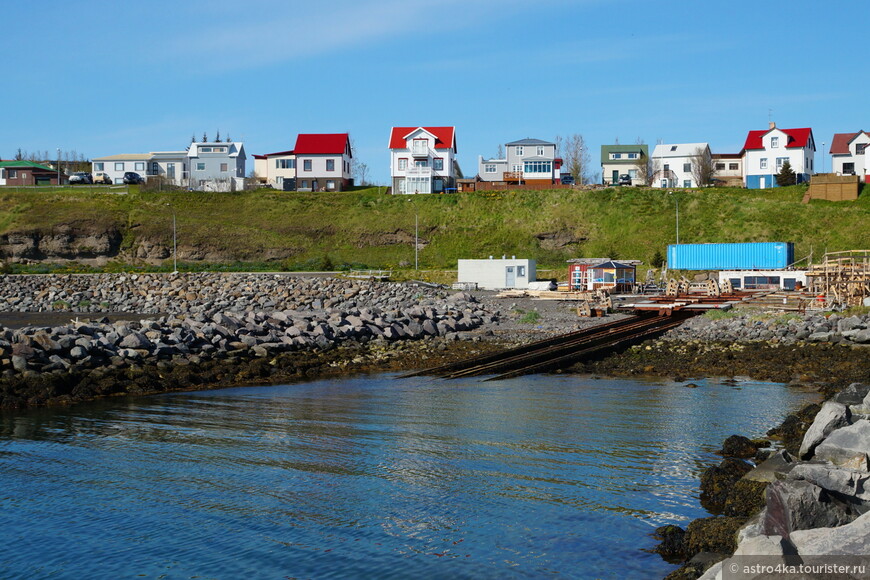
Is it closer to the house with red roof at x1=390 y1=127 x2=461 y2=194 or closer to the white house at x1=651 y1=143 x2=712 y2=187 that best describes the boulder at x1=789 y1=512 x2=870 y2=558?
the house with red roof at x1=390 y1=127 x2=461 y2=194

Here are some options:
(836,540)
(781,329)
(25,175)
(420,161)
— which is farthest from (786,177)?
(25,175)

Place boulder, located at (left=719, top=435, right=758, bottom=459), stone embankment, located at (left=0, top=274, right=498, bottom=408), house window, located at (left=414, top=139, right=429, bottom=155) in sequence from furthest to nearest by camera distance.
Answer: house window, located at (left=414, top=139, right=429, bottom=155), stone embankment, located at (left=0, top=274, right=498, bottom=408), boulder, located at (left=719, top=435, right=758, bottom=459)

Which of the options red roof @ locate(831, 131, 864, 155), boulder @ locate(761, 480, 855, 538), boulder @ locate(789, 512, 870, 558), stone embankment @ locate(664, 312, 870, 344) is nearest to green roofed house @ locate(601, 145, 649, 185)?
red roof @ locate(831, 131, 864, 155)

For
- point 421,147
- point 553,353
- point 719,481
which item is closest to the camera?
point 719,481

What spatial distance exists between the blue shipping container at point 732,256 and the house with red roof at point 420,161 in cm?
3659

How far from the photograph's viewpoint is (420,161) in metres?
93.5

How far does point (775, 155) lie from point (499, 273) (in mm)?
51356

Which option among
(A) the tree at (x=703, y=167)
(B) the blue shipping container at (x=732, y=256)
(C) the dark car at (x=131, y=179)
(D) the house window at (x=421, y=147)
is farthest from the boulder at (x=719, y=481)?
(C) the dark car at (x=131, y=179)

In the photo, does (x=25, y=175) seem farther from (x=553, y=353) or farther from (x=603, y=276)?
(x=553, y=353)

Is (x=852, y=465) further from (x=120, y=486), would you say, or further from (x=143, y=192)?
(x=143, y=192)

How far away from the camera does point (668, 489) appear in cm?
1202

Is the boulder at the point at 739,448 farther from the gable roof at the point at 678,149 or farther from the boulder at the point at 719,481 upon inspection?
the gable roof at the point at 678,149

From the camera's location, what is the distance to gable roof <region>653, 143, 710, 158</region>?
99.8 meters

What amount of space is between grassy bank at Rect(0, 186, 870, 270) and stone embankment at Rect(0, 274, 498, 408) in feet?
54.7
